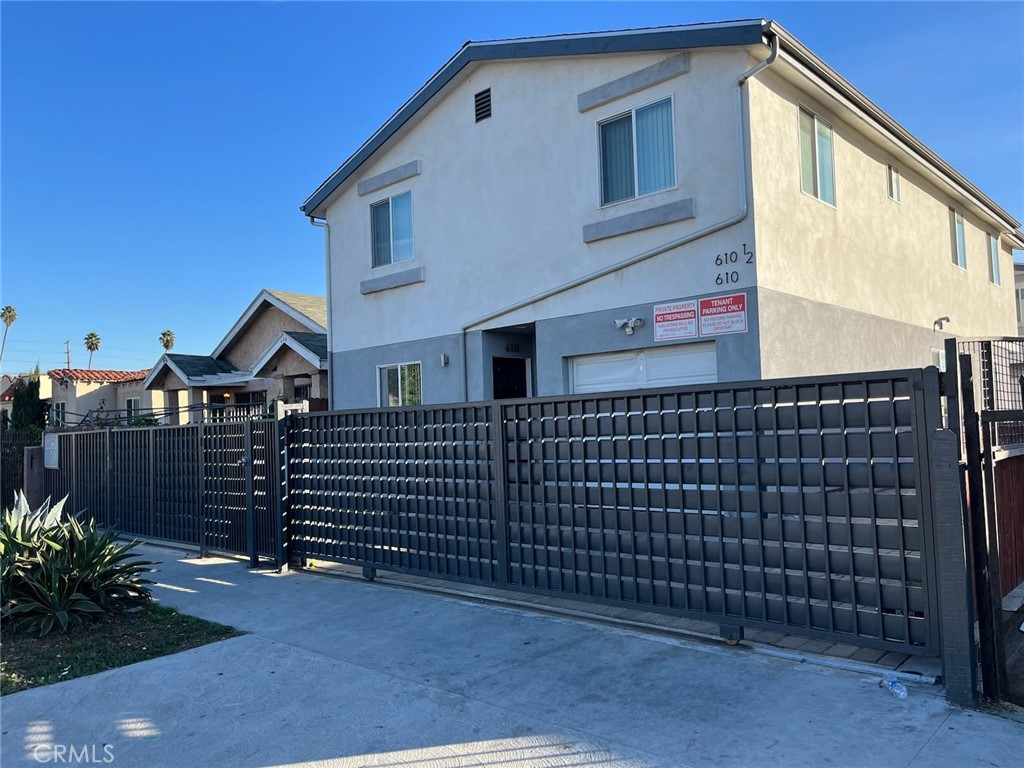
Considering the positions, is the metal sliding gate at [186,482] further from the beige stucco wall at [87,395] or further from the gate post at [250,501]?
the beige stucco wall at [87,395]

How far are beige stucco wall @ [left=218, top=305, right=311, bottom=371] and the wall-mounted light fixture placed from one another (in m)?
13.1

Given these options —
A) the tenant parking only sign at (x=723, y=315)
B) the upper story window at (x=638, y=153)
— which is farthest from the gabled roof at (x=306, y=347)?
the tenant parking only sign at (x=723, y=315)

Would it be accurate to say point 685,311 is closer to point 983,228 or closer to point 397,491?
point 397,491

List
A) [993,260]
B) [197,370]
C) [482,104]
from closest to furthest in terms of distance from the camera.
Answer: [482,104], [993,260], [197,370]

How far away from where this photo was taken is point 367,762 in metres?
3.90

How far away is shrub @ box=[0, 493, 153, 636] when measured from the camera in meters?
6.52

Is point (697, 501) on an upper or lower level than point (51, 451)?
lower

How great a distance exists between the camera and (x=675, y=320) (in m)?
9.51

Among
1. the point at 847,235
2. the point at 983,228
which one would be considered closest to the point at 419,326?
Answer: the point at 847,235

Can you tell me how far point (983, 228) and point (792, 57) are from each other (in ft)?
38.6

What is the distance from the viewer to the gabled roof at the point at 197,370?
21.7 metres

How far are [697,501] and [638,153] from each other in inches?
245

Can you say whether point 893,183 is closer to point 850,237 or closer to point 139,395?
point 850,237

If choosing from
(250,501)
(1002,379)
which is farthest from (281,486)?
(1002,379)
